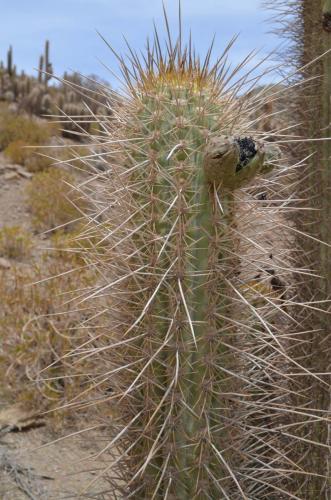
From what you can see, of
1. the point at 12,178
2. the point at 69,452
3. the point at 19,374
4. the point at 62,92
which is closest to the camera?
the point at 69,452

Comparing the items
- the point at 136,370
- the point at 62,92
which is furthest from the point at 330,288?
the point at 62,92

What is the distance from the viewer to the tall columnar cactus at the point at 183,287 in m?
1.81

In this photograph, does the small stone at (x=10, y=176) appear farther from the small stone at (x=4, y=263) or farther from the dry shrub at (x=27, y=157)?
the small stone at (x=4, y=263)

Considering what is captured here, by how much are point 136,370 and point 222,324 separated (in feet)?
0.82

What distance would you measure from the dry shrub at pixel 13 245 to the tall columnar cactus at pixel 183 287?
5.27 meters

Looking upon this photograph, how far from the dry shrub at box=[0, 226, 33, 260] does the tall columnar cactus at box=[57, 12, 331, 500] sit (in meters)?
5.27

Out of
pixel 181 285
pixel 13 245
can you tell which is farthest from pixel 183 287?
pixel 13 245

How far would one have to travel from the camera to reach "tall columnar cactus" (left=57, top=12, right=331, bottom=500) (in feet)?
5.93

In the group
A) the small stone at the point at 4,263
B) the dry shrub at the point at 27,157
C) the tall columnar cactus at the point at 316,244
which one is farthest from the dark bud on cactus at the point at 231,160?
the dry shrub at the point at 27,157

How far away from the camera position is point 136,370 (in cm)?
193

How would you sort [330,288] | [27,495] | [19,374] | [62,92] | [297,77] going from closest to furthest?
[330,288] < [297,77] < [27,495] < [19,374] < [62,92]

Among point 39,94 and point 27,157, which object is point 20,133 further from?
point 39,94

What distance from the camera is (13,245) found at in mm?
7258

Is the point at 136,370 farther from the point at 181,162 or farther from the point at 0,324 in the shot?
the point at 0,324
